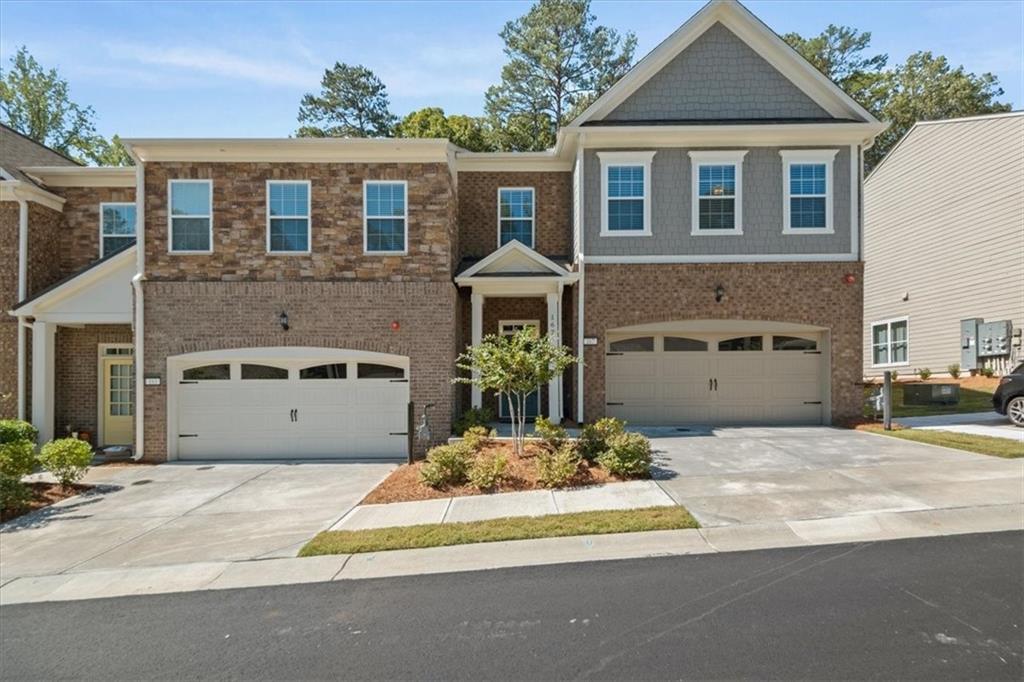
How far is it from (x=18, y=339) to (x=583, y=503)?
14619 millimetres

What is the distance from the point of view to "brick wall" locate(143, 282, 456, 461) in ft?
42.0

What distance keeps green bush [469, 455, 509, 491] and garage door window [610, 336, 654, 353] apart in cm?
573

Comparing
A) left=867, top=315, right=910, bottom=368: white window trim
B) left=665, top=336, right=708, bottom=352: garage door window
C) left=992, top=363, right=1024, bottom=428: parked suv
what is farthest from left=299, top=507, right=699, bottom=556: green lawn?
left=867, top=315, right=910, bottom=368: white window trim

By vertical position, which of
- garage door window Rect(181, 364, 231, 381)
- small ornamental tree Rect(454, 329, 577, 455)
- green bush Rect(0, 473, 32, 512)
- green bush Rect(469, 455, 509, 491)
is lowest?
green bush Rect(0, 473, 32, 512)

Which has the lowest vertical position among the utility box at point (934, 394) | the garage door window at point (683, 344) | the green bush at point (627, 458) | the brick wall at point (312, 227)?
the green bush at point (627, 458)

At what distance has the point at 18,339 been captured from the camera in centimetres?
Result: 1377

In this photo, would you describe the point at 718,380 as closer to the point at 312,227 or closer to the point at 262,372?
the point at 312,227

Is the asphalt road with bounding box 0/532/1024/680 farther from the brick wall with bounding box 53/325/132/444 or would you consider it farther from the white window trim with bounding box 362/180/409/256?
the brick wall with bounding box 53/325/132/444

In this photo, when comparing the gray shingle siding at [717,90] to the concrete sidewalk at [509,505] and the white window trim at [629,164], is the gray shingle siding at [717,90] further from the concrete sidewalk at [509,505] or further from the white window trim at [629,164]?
the concrete sidewalk at [509,505]

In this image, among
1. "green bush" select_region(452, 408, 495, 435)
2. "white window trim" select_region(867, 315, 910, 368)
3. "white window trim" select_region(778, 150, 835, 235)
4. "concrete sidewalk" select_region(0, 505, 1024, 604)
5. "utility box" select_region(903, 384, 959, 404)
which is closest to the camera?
"concrete sidewalk" select_region(0, 505, 1024, 604)

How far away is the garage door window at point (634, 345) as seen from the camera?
1409 cm

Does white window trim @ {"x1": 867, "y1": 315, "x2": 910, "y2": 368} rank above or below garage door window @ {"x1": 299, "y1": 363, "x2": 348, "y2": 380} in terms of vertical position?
above

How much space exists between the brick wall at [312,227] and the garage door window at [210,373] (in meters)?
2.04

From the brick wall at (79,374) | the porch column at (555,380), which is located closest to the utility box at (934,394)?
the porch column at (555,380)
